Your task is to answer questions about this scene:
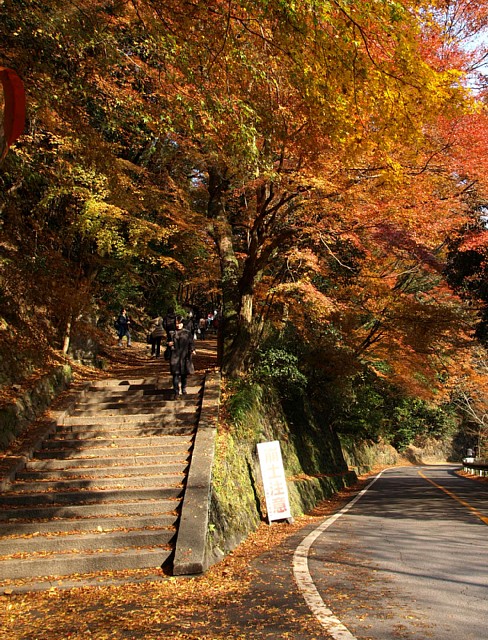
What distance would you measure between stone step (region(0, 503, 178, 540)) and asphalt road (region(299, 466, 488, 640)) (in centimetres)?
216

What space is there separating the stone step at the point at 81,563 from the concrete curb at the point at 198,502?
1.05 feet

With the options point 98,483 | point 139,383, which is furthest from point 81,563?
point 139,383

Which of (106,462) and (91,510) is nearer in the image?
(91,510)

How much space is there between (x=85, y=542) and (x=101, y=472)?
7.47ft

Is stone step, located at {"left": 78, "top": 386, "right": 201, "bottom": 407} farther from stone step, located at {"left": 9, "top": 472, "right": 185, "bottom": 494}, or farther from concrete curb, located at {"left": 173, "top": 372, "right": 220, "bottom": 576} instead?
stone step, located at {"left": 9, "top": 472, "right": 185, "bottom": 494}

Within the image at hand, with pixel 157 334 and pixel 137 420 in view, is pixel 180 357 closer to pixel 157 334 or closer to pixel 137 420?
pixel 137 420

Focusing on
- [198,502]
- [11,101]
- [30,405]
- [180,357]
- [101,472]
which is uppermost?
[11,101]

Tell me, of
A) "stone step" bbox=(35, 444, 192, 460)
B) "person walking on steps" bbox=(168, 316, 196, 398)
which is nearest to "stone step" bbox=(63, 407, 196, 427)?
"stone step" bbox=(35, 444, 192, 460)

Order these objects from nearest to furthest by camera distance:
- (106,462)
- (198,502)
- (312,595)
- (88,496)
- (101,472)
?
(312,595)
(198,502)
(88,496)
(101,472)
(106,462)

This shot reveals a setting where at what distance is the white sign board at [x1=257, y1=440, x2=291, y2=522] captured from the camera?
Result: 34.8 feet

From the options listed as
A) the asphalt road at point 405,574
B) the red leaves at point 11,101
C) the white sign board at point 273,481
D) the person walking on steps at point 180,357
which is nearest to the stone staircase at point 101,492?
the person walking on steps at point 180,357

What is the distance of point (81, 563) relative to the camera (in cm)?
666

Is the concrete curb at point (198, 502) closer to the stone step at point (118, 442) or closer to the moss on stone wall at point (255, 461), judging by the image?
the moss on stone wall at point (255, 461)

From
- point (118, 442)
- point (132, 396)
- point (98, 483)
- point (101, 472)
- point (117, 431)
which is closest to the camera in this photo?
point (98, 483)
